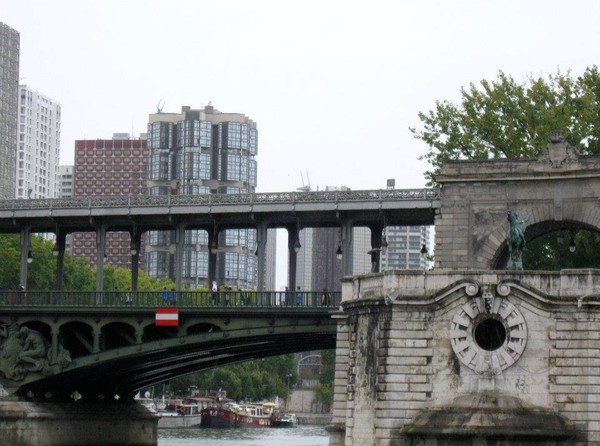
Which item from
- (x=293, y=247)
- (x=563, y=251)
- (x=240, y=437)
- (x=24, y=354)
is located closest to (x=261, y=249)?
(x=293, y=247)

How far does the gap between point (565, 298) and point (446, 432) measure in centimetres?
618

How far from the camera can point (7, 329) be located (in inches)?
3477

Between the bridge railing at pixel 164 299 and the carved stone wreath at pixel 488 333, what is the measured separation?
2063 centimetres

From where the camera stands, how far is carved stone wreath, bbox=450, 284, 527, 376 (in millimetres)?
60250

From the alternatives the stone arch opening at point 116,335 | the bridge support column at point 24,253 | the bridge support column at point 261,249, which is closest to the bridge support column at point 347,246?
the bridge support column at point 261,249

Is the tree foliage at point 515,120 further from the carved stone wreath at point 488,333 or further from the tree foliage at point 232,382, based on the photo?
the tree foliage at point 232,382

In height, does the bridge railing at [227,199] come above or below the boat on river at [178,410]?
above

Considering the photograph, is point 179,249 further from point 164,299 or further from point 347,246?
point 347,246

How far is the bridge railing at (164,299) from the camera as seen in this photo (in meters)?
82.7

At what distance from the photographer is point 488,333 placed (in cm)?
6106

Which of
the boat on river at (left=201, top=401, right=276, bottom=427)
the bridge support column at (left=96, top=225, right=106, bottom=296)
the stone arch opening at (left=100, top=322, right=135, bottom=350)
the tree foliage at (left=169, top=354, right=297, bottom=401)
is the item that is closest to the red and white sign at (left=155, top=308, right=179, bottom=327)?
the stone arch opening at (left=100, top=322, right=135, bottom=350)

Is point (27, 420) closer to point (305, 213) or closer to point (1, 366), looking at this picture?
point (1, 366)

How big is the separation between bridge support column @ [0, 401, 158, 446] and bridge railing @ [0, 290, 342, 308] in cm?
551

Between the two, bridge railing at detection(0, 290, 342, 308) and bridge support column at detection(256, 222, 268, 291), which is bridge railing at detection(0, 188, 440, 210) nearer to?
bridge support column at detection(256, 222, 268, 291)
